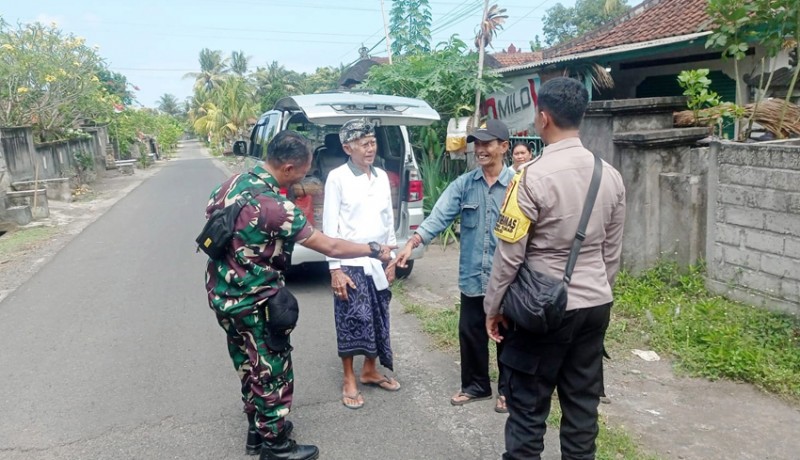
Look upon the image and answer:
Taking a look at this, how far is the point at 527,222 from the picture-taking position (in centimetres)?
239

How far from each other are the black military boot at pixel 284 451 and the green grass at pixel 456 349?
1356mm

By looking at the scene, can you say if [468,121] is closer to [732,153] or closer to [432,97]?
[432,97]

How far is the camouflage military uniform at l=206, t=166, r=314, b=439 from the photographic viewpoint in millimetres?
2943

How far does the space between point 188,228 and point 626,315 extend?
798 cm

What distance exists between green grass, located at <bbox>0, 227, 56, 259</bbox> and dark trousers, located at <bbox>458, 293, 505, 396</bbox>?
774 cm

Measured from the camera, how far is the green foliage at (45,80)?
1614 cm

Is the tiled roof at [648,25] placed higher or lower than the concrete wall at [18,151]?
higher

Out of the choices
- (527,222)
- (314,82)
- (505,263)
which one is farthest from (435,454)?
(314,82)

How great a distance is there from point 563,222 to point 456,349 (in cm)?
255

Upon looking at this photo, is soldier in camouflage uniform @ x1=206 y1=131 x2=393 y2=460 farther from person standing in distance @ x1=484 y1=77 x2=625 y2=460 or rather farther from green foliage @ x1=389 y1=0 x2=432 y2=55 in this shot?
green foliage @ x1=389 y1=0 x2=432 y2=55

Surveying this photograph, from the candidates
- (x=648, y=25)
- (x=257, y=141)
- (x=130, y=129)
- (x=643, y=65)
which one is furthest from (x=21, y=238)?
(x=130, y=129)

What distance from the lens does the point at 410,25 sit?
16953mm

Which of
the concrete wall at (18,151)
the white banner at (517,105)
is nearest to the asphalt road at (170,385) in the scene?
the white banner at (517,105)

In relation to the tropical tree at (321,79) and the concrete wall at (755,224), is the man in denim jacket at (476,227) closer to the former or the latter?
the concrete wall at (755,224)
